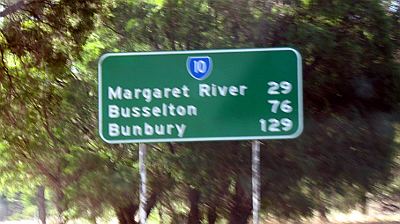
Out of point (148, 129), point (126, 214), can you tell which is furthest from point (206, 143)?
point (148, 129)

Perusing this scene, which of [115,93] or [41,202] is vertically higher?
[115,93]

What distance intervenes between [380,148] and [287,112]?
6229mm

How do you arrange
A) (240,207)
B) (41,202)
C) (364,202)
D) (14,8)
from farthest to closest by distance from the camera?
1. (41,202)
2. (364,202)
3. (240,207)
4. (14,8)

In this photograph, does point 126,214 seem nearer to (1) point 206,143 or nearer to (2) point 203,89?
(1) point 206,143

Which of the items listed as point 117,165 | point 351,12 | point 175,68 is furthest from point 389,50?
point 175,68

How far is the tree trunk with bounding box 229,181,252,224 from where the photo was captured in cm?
1310

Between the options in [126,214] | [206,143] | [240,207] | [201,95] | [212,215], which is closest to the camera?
[201,95]

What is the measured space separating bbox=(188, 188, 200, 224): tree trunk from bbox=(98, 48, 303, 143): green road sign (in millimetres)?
5967

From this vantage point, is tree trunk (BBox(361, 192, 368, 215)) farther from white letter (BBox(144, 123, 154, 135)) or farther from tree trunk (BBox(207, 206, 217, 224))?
white letter (BBox(144, 123, 154, 135))

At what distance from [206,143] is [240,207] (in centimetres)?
186

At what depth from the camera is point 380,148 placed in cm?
1316

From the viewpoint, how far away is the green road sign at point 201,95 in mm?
7398

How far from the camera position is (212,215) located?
47.0 feet

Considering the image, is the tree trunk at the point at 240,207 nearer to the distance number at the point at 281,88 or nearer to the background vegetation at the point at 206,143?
the background vegetation at the point at 206,143
